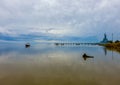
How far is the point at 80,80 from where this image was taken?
1728cm

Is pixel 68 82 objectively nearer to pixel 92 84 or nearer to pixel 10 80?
pixel 92 84

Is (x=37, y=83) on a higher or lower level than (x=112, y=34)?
lower

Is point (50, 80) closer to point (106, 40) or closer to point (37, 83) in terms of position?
point (37, 83)

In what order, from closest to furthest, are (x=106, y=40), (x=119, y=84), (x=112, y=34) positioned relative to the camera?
1. (x=119, y=84)
2. (x=112, y=34)
3. (x=106, y=40)

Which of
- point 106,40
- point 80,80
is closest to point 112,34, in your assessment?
point 106,40

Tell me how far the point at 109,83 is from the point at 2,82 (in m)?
11.1

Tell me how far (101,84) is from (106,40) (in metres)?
140

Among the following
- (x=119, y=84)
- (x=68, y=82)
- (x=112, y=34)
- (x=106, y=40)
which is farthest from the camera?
(x=106, y=40)

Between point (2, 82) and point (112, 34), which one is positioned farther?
point (112, 34)

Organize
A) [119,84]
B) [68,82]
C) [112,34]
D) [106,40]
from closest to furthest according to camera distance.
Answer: [119,84], [68,82], [112,34], [106,40]

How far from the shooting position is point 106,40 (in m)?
149

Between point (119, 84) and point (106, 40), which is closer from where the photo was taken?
point (119, 84)

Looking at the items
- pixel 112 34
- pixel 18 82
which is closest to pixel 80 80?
pixel 18 82

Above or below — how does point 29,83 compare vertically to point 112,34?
below
